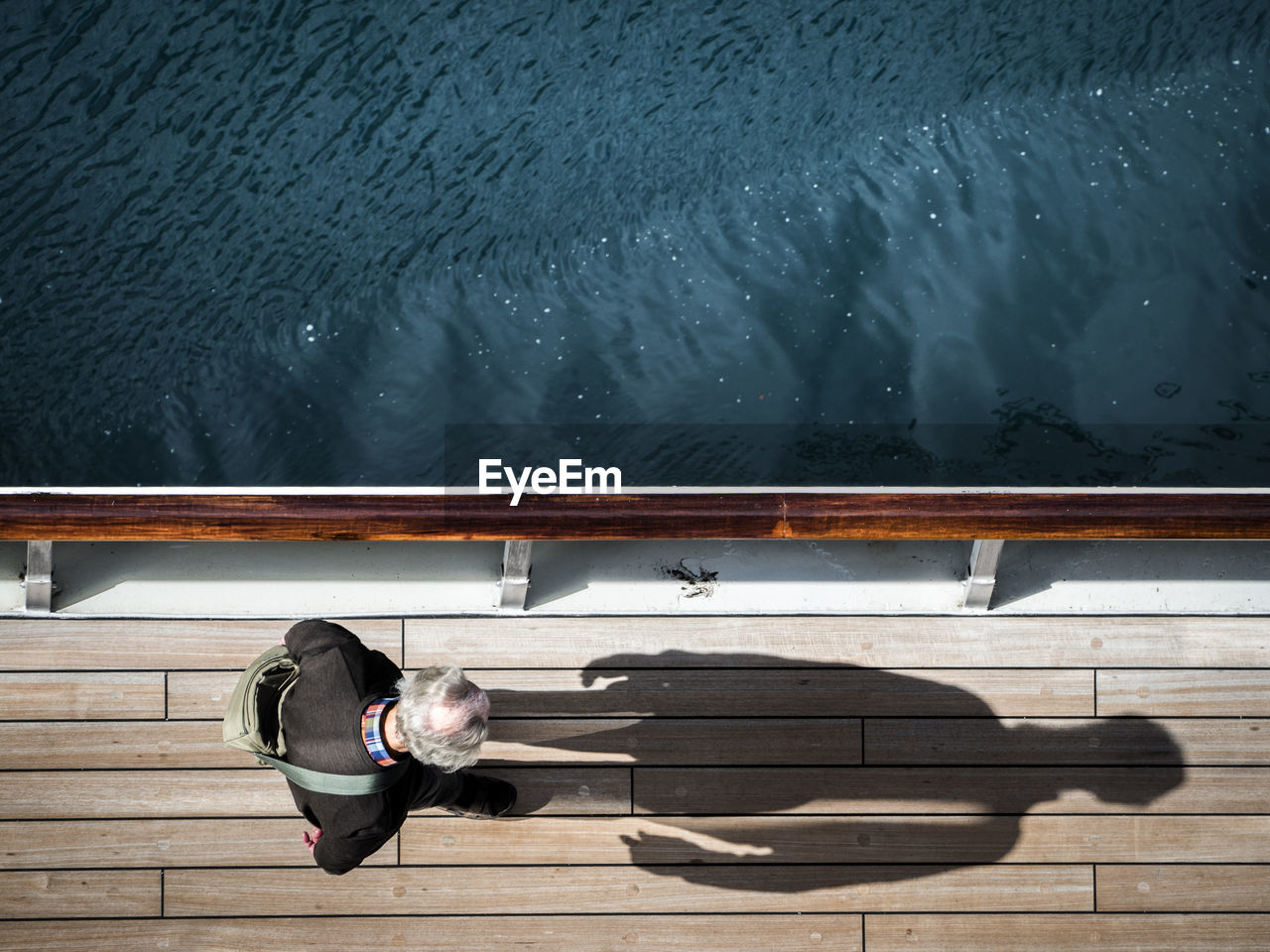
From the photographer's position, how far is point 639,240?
4.13m

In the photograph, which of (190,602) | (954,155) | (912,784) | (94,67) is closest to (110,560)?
(190,602)

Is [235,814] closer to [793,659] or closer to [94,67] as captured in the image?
[793,659]

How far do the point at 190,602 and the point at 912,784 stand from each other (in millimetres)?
1866

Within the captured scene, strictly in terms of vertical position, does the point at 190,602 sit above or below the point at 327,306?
below

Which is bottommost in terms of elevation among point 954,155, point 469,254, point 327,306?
point 327,306

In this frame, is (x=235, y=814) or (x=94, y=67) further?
(x=94, y=67)

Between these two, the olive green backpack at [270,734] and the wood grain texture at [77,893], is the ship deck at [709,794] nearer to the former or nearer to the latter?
the wood grain texture at [77,893]

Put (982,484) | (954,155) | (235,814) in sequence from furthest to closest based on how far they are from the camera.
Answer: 1. (954,155)
2. (982,484)
3. (235,814)

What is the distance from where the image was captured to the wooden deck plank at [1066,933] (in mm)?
2328

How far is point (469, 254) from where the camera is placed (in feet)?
13.4

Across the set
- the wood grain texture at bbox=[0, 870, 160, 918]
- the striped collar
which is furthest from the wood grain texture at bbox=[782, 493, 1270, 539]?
the wood grain texture at bbox=[0, 870, 160, 918]

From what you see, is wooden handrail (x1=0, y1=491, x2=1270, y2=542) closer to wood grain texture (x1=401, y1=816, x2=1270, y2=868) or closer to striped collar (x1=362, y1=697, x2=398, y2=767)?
striped collar (x1=362, y1=697, x2=398, y2=767)

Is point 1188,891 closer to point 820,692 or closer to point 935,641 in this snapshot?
point 935,641

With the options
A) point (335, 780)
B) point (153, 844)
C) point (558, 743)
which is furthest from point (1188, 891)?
point (153, 844)
